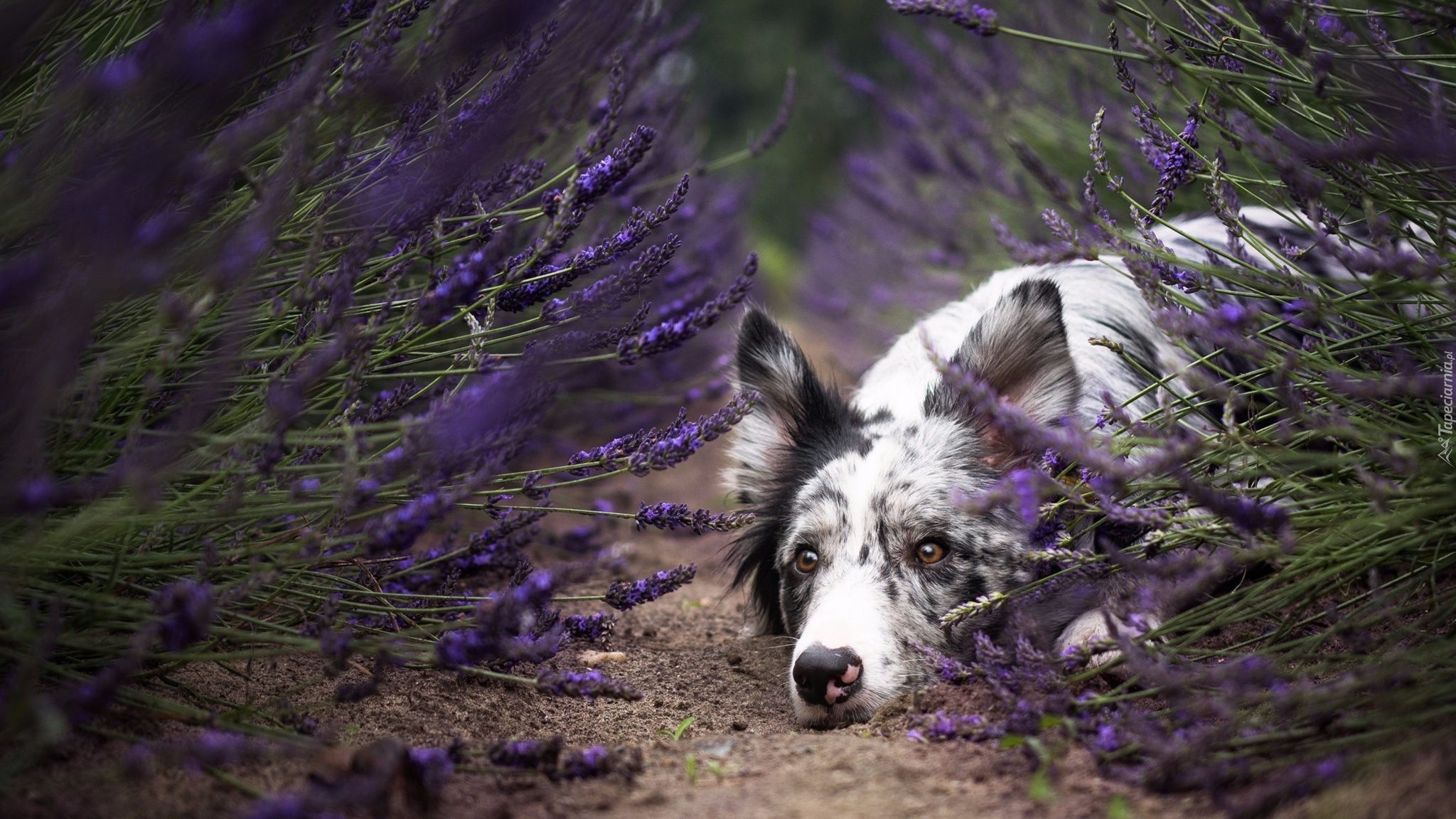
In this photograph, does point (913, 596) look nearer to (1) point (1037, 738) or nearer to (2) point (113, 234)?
(1) point (1037, 738)

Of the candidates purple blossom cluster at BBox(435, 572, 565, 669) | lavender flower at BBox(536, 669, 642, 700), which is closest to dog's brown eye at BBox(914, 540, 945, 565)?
lavender flower at BBox(536, 669, 642, 700)

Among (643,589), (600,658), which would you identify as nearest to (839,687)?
(643,589)

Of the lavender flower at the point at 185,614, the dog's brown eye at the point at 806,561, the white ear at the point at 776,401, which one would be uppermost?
the lavender flower at the point at 185,614

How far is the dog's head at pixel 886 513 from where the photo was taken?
108 inches

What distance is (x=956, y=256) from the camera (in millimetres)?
6836

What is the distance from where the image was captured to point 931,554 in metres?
3.04

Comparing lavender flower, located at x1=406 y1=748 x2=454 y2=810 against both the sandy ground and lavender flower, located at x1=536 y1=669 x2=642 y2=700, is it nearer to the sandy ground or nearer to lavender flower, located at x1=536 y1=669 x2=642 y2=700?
the sandy ground

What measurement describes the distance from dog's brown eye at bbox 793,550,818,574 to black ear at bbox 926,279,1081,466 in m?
0.64

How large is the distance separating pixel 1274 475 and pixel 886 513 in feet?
3.61

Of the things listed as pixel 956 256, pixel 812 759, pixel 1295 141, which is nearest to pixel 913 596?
pixel 812 759

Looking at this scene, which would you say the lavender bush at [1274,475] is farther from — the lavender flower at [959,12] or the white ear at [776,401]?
the white ear at [776,401]

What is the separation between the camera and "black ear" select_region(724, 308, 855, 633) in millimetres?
3488

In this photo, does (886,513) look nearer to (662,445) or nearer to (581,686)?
(662,445)

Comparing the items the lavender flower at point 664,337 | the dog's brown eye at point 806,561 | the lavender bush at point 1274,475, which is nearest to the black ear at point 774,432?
the dog's brown eye at point 806,561
